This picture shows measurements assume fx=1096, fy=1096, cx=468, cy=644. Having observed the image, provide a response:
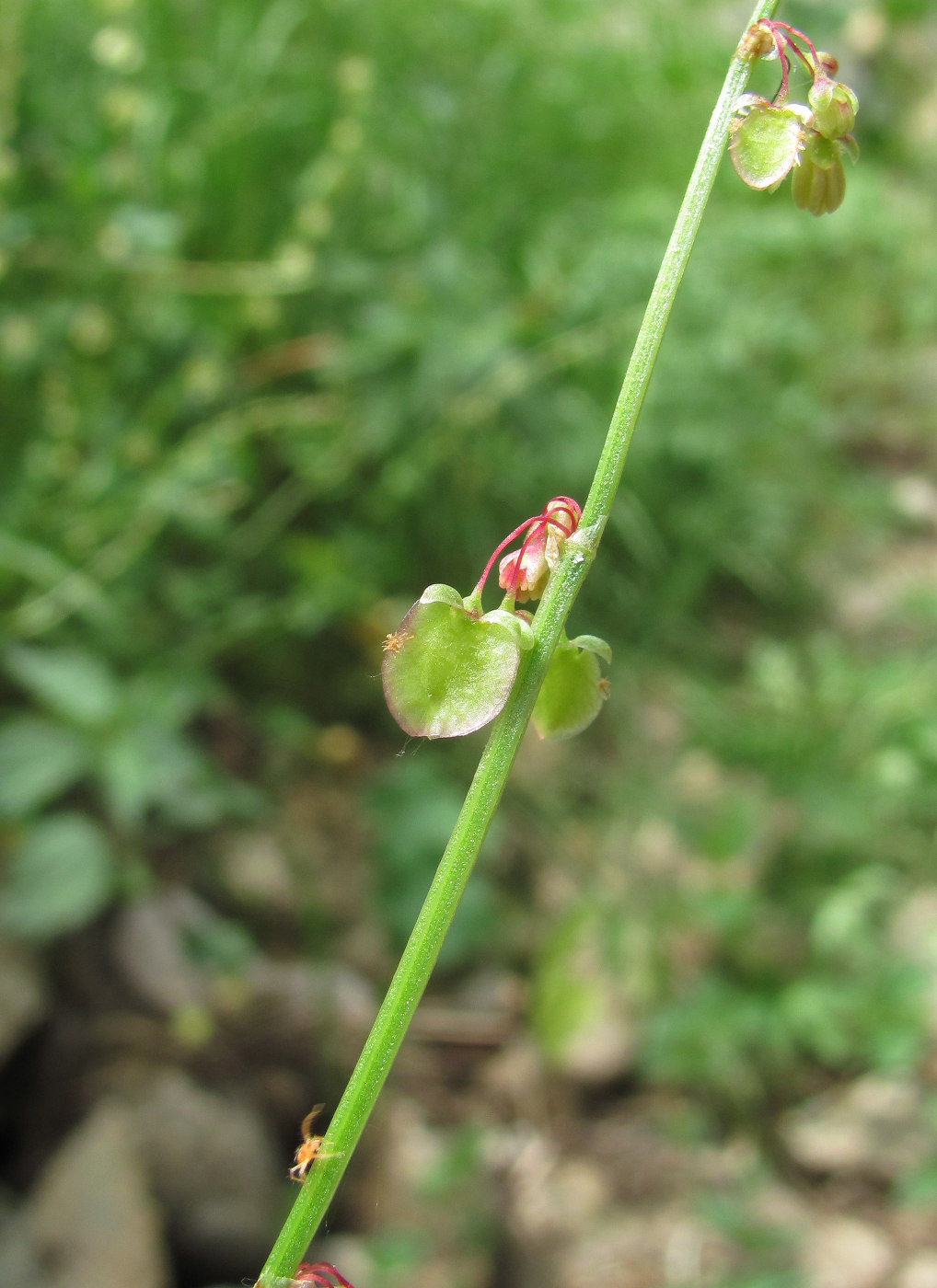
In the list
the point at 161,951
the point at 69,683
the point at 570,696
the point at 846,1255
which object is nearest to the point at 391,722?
the point at 161,951

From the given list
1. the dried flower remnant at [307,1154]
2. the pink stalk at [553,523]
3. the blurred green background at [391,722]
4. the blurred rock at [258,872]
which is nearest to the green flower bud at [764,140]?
the pink stalk at [553,523]

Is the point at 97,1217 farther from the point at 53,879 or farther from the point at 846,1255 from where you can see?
the point at 846,1255

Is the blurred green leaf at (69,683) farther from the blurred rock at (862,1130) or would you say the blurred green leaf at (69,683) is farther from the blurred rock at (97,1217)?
the blurred rock at (862,1130)

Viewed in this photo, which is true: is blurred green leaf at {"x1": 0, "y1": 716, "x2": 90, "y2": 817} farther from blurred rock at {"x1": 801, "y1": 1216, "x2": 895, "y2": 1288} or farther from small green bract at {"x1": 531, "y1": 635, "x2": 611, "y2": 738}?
blurred rock at {"x1": 801, "y1": 1216, "x2": 895, "y2": 1288}

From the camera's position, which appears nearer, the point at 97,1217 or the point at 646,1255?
the point at 97,1217

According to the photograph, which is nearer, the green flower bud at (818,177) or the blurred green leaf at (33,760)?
the green flower bud at (818,177)

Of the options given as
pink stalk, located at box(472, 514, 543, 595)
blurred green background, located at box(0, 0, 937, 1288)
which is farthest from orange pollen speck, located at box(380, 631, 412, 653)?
blurred green background, located at box(0, 0, 937, 1288)
